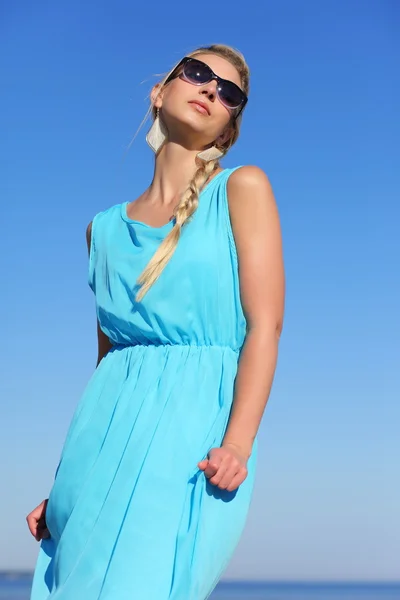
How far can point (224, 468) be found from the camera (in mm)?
2570

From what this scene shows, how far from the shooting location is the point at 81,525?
2.69 m

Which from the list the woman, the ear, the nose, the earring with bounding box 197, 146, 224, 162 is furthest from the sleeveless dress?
the ear

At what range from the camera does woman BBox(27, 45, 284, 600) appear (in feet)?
8.45

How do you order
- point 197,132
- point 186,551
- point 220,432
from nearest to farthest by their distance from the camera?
1. point 186,551
2. point 220,432
3. point 197,132

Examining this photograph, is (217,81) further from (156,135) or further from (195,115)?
(156,135)

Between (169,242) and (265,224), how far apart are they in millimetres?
280

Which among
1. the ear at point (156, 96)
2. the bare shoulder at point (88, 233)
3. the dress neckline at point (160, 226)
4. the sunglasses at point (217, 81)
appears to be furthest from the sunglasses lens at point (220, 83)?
the bare shoulder at point (88, 233)

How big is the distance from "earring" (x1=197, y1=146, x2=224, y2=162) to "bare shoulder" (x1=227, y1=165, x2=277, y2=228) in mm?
254

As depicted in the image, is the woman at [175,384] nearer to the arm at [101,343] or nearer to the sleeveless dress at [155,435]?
the sleeveless dress at [155,435]

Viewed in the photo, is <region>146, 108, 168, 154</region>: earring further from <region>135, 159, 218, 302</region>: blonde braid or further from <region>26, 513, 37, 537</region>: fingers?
<region>26, 513, 37, 537</region>: fingers

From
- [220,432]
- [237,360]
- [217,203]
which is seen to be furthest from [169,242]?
[220,432]

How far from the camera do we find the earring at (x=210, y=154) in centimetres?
324

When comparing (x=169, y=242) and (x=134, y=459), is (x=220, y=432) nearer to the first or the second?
(x=134, y=459)

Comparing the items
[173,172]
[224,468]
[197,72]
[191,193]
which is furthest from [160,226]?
[224,468]
